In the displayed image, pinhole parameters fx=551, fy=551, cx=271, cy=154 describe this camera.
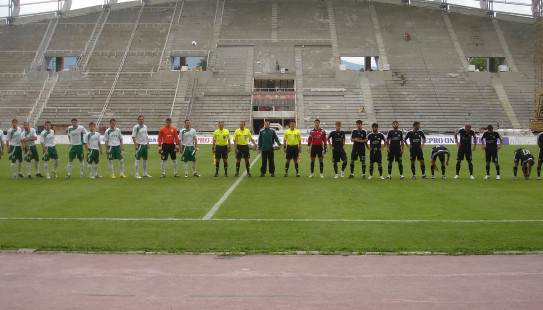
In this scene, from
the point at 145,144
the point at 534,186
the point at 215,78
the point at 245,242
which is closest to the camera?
the point at 245,242

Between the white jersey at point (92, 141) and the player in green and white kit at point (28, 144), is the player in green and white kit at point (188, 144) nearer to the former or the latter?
the white jersey at point (92, 141)

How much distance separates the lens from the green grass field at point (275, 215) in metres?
7.98

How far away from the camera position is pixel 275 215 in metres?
10.5

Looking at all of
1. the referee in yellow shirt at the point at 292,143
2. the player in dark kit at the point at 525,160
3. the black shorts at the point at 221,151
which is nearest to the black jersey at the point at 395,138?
the referee in yellow shirt at the point at 292,143

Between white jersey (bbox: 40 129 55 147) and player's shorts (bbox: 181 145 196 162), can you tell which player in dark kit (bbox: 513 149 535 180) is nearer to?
player's shorts (bbox: 181 145 196 162)

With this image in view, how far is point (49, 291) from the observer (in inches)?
228

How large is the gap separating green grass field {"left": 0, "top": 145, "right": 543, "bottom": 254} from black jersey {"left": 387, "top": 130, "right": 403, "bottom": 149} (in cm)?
116

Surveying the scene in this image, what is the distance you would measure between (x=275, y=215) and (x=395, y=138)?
26.0 feet

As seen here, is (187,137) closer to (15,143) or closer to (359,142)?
(359,142)

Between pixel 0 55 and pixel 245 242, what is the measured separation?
66456 millimetres

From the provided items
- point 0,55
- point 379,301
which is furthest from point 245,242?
point 0,55

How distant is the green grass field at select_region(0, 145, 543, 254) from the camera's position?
798cm

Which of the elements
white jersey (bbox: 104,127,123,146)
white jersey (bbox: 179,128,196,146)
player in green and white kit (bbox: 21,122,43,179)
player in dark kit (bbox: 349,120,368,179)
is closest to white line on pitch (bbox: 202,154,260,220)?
white jersey (bbox: 179,128,196,146)

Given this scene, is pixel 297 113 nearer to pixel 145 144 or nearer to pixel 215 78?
pixel 215 78
